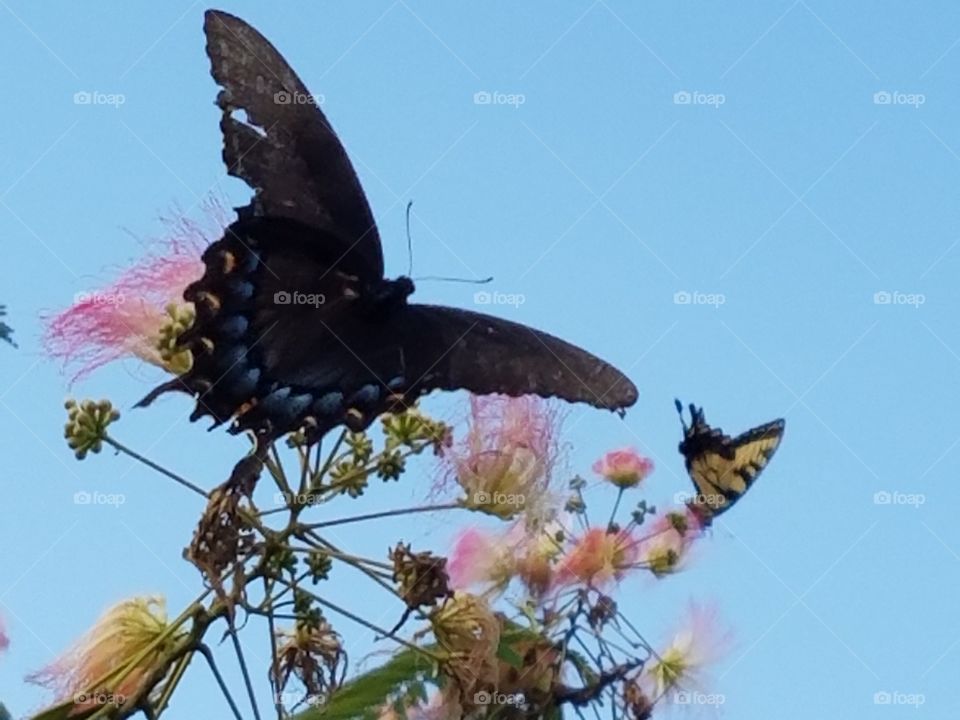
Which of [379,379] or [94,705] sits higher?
[379,379]

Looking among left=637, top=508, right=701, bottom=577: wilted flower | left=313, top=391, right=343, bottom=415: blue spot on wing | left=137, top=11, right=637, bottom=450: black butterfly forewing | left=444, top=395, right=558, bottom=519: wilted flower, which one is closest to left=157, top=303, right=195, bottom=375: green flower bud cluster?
left=137, top=11, right=637, bottom=450: black butterfly forewing

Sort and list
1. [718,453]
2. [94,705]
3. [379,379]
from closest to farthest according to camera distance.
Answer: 1. [94,705]
2. [379,379]
3. [718,453]

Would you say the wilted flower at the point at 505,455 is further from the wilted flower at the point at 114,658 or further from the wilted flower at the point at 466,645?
the wilted flower at the point at 114,658

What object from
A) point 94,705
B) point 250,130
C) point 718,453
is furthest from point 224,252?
point 718,453

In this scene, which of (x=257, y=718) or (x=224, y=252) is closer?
(x=257, y=718)

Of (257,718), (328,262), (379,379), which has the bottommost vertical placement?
(257,718)

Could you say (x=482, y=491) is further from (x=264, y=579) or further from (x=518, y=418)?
(x=264, y=579)
